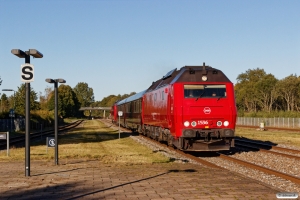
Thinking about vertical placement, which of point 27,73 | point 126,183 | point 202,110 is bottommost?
point 126,183

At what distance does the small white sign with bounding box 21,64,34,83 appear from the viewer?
11.7 m

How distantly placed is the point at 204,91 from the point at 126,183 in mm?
8694

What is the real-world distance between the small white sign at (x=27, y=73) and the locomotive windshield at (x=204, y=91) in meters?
7.88

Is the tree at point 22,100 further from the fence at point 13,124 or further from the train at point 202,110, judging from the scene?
the train at point 202,110

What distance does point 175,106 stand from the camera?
17.9 meters

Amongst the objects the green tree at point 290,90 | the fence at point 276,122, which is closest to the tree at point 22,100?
the fence at point 276,122

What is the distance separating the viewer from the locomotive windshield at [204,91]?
18.0 metres

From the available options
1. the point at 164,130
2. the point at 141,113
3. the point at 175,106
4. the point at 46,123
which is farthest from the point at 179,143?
the point at 46,123

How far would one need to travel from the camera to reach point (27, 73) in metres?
11.7

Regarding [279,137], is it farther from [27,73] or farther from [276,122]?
[276,122]

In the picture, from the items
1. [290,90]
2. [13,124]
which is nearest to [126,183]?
[13,124]

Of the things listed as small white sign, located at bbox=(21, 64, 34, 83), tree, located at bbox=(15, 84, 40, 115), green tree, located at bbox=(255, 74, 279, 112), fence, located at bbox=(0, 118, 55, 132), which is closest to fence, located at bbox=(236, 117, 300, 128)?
green tree, located at bbox=(255, 74, 279, 112)

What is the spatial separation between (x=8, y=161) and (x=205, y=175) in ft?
27.6

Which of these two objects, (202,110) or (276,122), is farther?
(276,122)
